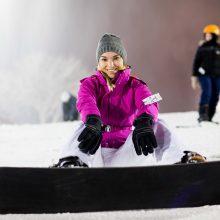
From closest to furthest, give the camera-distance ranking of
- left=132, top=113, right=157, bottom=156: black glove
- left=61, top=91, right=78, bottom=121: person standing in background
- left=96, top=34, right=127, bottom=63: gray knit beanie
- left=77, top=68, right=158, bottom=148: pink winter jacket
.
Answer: left=132, top=113, right=157, bottom=156: black glove, left=77, top=68, right=158, bottom=148: pink winter jacket, left=96, top=34, right=127, bottom=63: gray knit beanie, left=61, top=91, right=78, bottom=121: person standing in background

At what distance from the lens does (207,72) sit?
7.52 m

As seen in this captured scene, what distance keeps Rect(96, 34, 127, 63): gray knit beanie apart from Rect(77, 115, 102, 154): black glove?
2.05ft

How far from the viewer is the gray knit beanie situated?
9.27ft

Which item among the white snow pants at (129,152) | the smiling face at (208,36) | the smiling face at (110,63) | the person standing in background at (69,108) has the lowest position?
the person standing in background at (69,108)

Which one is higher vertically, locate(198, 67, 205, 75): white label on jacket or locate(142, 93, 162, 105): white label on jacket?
locate(142, 93, 162, 105): white label on jacket

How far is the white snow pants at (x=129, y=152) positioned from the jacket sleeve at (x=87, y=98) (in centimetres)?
14

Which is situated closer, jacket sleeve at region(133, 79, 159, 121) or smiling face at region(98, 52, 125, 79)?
jacket sleeve at region(133, 79, 159, 121)

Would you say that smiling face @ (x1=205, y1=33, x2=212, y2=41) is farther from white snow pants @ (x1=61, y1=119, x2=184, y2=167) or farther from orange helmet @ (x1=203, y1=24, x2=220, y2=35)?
white snow pants @ (x1=61, y1=119, x2=184, y2=167)

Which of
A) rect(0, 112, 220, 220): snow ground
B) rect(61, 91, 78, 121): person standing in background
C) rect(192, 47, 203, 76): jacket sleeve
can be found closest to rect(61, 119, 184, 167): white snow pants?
rect(0, 112, 220, 220): snow ground

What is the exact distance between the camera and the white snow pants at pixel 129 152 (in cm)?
247

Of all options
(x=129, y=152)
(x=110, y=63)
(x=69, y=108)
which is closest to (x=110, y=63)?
(x=110, y=63)

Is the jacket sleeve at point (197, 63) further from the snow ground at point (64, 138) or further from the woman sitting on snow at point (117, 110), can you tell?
the woman sitting on snow at point (117, 110)

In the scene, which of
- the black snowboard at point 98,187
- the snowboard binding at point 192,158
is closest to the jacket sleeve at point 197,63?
the snowboard binding at point 192,158

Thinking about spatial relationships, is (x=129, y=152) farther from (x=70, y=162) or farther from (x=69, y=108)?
(x=69, y=108)
